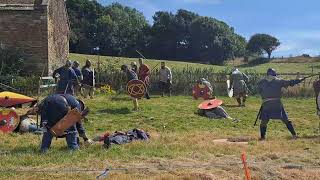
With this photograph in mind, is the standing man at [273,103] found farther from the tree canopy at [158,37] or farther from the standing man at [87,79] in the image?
the tree canopy at [158,37]

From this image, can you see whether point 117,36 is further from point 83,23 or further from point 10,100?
point 10,100

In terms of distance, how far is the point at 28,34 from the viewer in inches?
1105

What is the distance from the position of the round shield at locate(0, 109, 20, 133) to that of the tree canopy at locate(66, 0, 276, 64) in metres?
62.0

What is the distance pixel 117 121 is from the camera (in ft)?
59.9

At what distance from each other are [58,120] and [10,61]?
1600 centimetres

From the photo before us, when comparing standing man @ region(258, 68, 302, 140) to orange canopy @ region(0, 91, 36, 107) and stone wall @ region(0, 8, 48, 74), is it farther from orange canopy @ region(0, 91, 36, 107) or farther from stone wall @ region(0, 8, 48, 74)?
stone wall @ region(0, 8, 48, 74)

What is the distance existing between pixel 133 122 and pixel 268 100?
4997mm

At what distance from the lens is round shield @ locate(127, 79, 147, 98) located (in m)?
20.7

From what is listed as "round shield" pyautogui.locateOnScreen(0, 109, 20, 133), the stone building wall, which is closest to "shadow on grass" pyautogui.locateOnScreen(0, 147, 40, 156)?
"round shield" pyautogui.locateOnScreen(0, 109, 20, 133)

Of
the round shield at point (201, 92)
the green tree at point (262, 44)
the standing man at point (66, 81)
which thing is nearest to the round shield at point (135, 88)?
the standing man at point (66, 81)

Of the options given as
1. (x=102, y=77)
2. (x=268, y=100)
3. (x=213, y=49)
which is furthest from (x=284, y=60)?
(x=268, y=100)

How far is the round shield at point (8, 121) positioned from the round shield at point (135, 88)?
6204 millimetres

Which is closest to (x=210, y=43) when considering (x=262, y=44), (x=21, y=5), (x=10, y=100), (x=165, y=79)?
(x=262, y=44)

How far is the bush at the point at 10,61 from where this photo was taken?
26.8 metres
